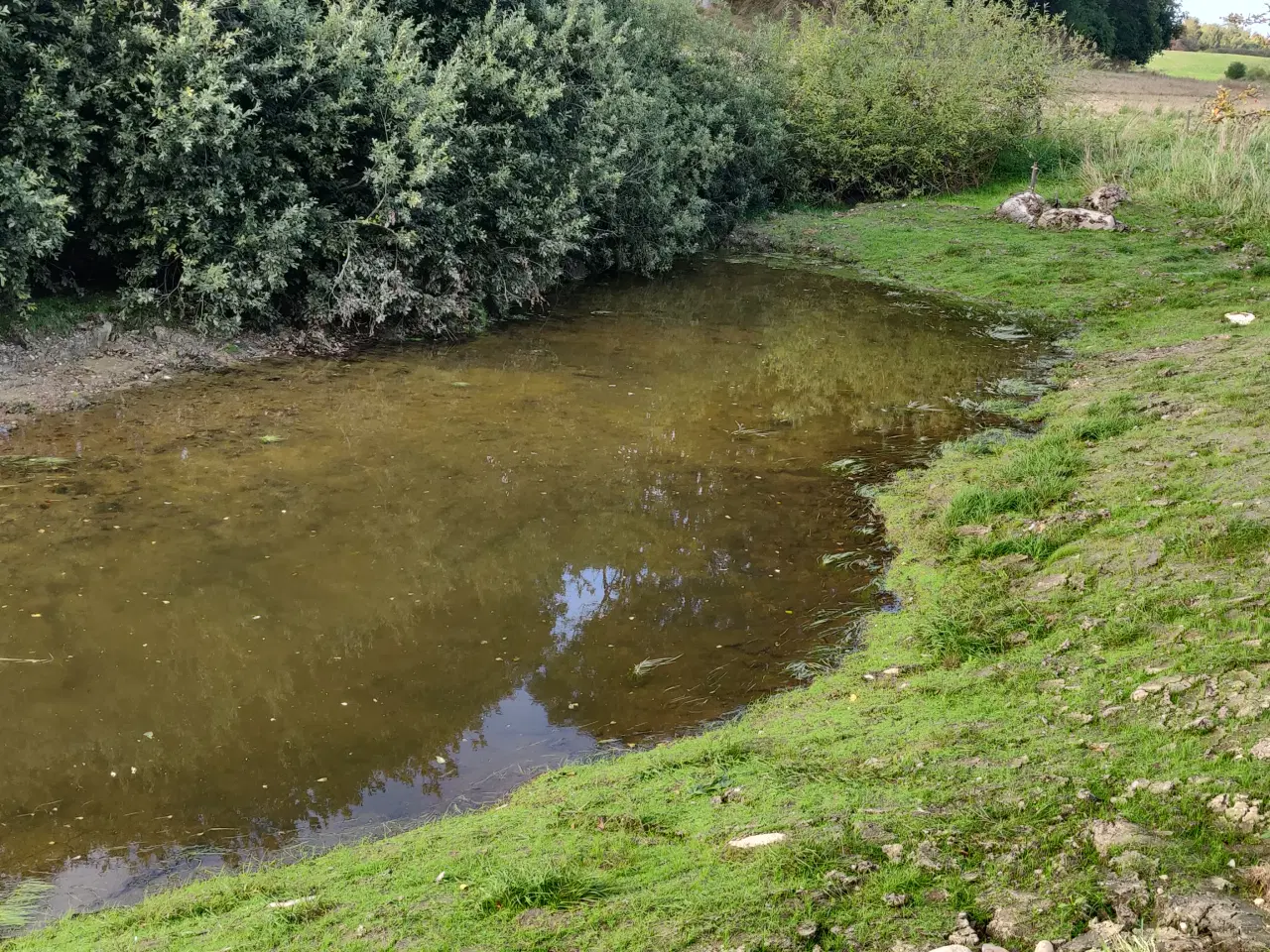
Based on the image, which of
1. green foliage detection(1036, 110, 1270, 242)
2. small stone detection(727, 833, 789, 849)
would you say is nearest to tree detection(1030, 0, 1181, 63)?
green foliage detection(1036, 110, 1270, 242)

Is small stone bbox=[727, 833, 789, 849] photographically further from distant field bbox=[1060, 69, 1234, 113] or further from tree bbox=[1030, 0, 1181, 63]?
tree bbox=[1030, 0, 1181, 63]

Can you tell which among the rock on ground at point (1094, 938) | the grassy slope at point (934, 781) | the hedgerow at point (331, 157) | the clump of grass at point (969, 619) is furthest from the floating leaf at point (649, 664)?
the hedgerow at point (331, 157)

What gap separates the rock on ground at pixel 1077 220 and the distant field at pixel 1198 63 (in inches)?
1501

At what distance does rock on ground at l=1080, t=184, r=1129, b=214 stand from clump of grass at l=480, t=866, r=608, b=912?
70.8ft

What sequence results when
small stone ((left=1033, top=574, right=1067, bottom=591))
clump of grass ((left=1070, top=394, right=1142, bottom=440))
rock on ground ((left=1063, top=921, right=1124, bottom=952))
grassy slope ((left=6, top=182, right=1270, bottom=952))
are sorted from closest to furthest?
rock on ground ((left=1063, top=921, right=1124, bottom=952)) → grassy slope ((left=6, top=182, right=1270, bottom=952)) → small stone ((left=1033, top=574, right=1067, bottom=591)) → clump of grass ((left=1070, top=394, right=1142, bottom=440))

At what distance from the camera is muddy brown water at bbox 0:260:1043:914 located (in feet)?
19.2

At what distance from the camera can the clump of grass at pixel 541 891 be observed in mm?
4062

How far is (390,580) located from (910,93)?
23.1m

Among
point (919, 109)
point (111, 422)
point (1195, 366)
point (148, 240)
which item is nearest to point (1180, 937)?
point (1195, 366)

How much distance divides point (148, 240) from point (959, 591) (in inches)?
429

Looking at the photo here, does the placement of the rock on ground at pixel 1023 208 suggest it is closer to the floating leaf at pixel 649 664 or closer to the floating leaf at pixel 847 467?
the floating leaf at pixel 847 467

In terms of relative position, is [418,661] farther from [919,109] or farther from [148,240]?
[919,109]

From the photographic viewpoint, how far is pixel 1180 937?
10.6 feet

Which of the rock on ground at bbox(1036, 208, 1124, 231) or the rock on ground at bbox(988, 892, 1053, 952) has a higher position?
the rock on ground at bbox(1036, 208, 1124, 231)
